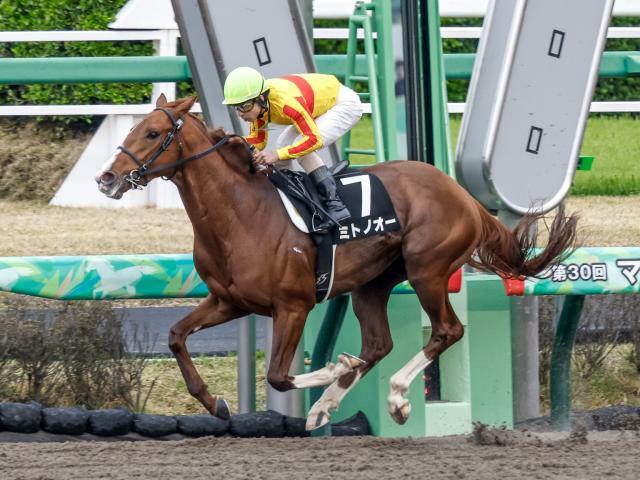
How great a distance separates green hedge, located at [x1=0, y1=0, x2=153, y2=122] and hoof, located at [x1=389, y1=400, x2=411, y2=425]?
5113 millimetres

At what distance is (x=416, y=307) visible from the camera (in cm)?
565

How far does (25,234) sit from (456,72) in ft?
13.4

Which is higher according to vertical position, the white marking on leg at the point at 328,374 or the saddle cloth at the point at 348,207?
the saddle cloth at the point at 348,207

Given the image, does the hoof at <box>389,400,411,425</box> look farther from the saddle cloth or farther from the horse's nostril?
the horse's nostril

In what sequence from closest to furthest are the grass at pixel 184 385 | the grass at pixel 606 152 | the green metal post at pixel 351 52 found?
1. the green metal post at pixel 351 52
2. the grass at pixel 184 385
3. the grass at pixel 606 152

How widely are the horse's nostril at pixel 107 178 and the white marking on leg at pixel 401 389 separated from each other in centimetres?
149

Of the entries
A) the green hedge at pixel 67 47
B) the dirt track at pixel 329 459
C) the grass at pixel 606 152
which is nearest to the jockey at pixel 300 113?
the dirt track at pixel 329 459

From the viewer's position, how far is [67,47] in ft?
31.8

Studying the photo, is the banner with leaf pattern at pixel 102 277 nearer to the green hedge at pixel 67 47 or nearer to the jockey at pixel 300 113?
the jockey at pixel 300 113

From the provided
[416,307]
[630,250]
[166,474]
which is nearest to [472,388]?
[416,307]

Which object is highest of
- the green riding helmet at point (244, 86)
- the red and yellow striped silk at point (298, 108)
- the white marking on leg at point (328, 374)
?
the green riding helmet at point (244, 86)

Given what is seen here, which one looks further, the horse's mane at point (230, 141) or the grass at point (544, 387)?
the grass at point (544, 387)

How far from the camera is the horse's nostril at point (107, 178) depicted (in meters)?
4.70

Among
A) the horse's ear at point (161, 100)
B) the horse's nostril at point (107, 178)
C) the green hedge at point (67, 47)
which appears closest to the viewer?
the horse's nostril at point (107, 178)
